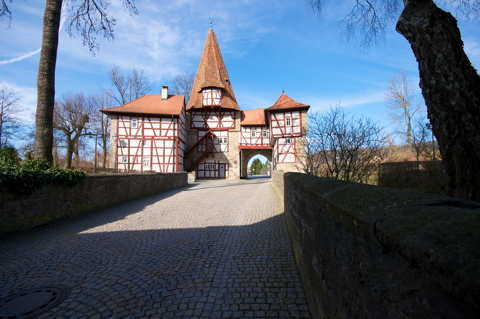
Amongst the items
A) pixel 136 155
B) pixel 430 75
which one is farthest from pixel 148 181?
pixel 136 155

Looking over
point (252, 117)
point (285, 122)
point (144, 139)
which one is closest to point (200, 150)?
point (144, 139)

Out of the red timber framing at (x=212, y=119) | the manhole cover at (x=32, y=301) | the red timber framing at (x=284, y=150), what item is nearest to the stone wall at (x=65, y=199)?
the manhole cover at (x=32, y=301)

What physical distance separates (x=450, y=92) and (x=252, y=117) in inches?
1156

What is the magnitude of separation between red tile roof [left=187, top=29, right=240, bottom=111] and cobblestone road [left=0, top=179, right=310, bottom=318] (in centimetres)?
2540

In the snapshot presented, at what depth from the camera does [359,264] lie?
1197 mm

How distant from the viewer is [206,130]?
30344 mm

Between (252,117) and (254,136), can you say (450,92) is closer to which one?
(254,136)

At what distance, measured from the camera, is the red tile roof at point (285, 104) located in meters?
26.3

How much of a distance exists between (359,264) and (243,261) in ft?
9.46

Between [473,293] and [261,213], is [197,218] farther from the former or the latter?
[473,293]

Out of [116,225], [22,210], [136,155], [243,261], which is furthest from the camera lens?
[136,155]

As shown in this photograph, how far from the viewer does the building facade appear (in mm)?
25703

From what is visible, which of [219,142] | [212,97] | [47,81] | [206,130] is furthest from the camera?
[206,130]

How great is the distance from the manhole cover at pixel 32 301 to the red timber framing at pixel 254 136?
92.0 feet
